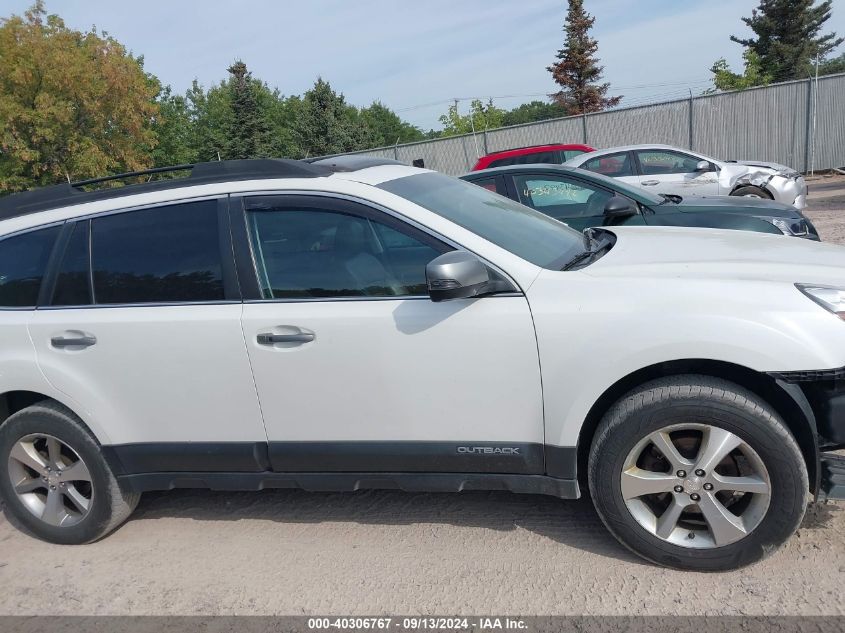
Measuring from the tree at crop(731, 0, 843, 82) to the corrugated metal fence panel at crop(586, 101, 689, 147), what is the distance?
81.8 feet

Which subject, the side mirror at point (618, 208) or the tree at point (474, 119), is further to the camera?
the tree at point (474, 119)

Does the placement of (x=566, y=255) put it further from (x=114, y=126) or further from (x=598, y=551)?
(x=114, y=126)

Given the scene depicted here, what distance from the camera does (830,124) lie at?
20.2 m

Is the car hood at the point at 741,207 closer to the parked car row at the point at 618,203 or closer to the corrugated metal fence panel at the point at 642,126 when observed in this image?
the parked car row at the point at 618,203

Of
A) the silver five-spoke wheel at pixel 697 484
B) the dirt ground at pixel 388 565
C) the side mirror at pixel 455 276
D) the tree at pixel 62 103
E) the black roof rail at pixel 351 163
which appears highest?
the tree at pixel 62 103

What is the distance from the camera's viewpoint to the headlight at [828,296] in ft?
9.07

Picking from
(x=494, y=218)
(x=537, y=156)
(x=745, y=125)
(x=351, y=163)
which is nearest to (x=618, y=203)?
(x=494, y=218)

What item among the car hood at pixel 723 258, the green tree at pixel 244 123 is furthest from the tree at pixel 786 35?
the car hood at pixel 723 258

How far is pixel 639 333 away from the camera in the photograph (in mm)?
2840

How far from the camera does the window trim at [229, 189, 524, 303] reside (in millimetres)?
3154

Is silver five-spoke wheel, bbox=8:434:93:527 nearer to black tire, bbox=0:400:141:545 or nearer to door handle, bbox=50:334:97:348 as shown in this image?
black tire, bbox=0:400:141:545

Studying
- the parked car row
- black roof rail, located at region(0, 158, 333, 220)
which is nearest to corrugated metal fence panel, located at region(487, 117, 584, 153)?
the parked car row

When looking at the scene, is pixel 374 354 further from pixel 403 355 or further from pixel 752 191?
pixel 752 191

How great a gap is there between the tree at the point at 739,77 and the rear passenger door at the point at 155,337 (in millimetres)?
35662
